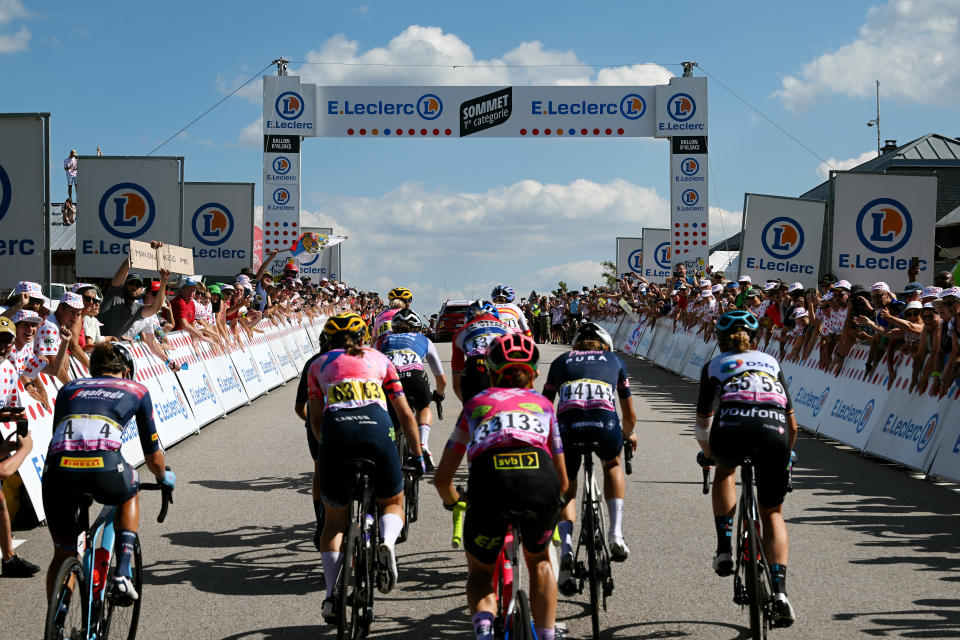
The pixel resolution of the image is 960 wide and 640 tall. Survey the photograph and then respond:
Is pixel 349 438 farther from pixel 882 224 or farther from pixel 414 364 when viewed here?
pixel 882 224

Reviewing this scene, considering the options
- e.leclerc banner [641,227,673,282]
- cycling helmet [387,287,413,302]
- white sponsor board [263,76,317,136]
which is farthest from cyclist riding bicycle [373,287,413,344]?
e.leclerc banner [641,227,673,282]

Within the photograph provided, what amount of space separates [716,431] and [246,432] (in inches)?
389

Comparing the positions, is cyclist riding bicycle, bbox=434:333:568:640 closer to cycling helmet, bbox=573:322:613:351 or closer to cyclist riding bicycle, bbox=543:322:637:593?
cyclist riding bicycle, bbox=543:322:637:593

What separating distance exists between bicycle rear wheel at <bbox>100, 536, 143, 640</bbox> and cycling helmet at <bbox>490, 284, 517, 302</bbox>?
6.31 meters

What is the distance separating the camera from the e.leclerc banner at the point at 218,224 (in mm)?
24047

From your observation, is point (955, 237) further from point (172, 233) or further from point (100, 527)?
point (100, 527)

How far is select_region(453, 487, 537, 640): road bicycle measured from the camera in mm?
4133

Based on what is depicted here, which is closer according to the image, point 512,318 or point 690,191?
point 512,318

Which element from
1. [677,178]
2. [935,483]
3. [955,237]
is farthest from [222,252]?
[955,237]

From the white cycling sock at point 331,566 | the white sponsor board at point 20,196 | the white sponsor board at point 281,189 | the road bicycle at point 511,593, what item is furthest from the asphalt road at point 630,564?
the white sponsor board at point 281,189

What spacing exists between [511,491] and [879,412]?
9.45 metres

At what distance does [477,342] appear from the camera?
870 cm

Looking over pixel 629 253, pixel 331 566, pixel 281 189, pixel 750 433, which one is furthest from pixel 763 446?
pixel 629 253

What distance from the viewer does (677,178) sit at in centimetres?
2936
